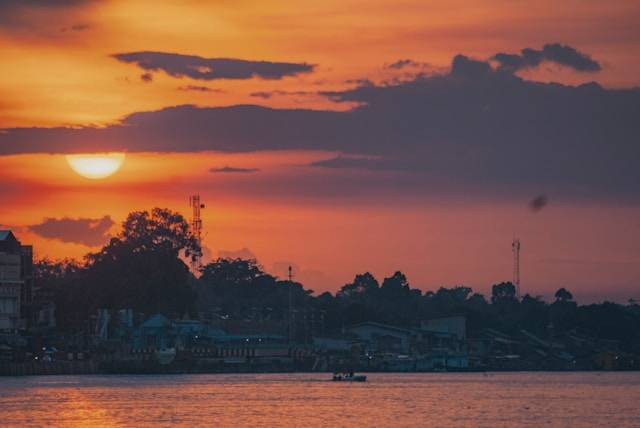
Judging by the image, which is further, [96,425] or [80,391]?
[80,391]

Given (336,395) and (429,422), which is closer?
(429,422)

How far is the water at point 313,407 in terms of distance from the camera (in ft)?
452

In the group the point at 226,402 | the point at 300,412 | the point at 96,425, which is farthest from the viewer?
the point at 226,402

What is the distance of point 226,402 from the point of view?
164 metres

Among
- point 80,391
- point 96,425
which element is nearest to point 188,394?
point 80,391

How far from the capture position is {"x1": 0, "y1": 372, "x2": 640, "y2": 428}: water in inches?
5423

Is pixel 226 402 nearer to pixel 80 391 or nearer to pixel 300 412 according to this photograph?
pixel 300 412

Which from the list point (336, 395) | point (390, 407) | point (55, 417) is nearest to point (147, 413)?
point (55, 417)

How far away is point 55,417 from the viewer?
144 m

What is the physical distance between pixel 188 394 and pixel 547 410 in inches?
1912

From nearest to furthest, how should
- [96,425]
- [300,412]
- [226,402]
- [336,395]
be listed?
[96,425], [300,412], [226,402], [336,395]

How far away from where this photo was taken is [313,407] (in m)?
156

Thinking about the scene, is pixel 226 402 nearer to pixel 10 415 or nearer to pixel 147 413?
pixel 147 413

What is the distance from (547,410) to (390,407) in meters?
16.3
